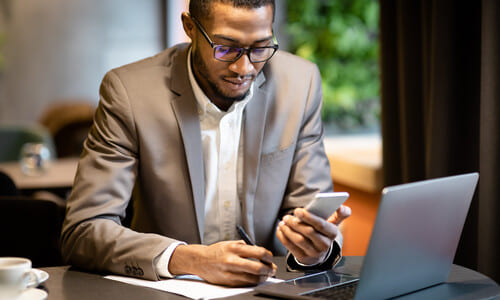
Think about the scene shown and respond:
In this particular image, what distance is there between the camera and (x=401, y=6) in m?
2.66

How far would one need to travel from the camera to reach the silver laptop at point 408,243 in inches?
49.6

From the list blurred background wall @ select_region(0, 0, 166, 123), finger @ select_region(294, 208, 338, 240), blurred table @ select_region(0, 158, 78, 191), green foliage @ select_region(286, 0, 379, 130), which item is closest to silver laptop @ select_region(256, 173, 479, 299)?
finger @ select_region(294, 208, 338, 240)

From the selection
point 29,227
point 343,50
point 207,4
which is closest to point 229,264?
point 207,4

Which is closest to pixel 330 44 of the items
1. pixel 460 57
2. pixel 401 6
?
pixel 401 6

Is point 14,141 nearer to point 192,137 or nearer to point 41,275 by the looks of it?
point 192,137

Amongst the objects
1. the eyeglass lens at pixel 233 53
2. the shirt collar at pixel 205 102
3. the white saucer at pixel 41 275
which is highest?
the eyeglass lens at pixel 233 53

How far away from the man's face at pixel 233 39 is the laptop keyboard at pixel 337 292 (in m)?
0.69

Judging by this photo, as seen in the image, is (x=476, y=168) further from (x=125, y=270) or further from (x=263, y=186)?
(x=125, y=270)

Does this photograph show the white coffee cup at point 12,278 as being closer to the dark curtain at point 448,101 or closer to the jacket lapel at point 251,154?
the jacket lapel at point 251,154

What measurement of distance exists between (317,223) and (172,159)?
23.4 inches

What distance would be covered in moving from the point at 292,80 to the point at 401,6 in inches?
31.2

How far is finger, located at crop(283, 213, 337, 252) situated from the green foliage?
11.0 ft

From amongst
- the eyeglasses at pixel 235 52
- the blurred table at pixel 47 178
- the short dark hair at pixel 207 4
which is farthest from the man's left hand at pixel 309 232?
the blurred table at pixel 47 178

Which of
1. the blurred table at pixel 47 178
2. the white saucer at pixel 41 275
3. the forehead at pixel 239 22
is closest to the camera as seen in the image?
the white saucer at pixel 41 275
